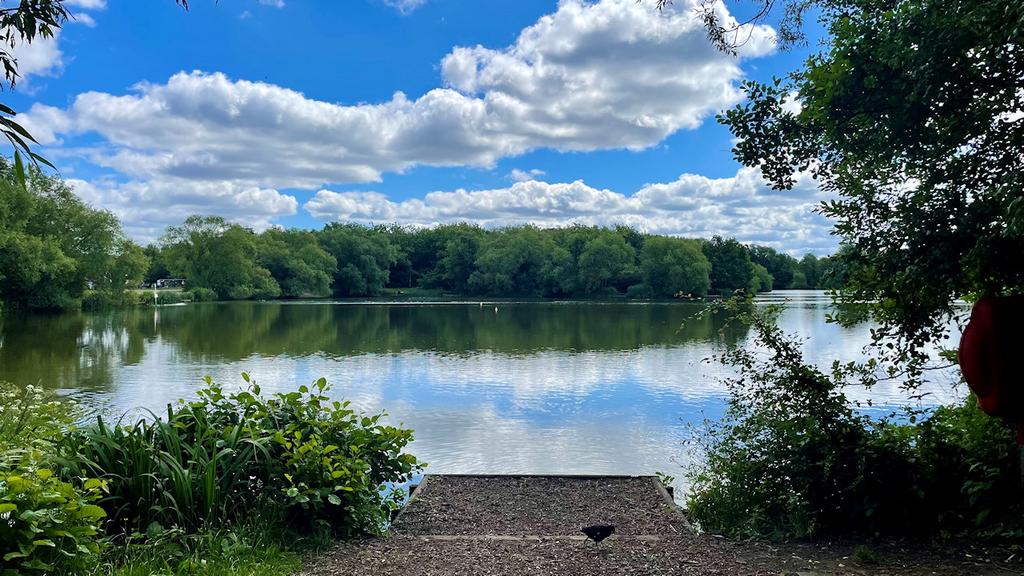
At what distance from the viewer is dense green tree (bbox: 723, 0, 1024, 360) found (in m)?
3.74

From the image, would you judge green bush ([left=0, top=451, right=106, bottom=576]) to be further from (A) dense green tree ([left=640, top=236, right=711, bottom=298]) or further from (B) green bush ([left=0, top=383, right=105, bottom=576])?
(A) dense green tree ([left=640, top=236, right=711, bottom=298])

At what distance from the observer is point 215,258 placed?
73.5 m

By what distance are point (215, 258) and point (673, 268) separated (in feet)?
162

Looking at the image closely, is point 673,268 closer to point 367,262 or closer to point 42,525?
point 367,262

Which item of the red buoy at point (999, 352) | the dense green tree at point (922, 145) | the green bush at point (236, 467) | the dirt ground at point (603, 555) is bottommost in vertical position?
the dirt ground at point (603, 555)

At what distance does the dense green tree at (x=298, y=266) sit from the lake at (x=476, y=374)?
44750mm

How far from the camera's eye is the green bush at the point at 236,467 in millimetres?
4289

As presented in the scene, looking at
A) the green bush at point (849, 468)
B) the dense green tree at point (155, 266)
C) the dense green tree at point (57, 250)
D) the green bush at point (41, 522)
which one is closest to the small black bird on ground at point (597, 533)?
the green bush at point (849, 468)

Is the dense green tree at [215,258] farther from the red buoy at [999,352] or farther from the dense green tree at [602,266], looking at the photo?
the red buoy at [999,352]

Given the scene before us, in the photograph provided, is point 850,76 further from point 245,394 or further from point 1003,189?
point 245,394

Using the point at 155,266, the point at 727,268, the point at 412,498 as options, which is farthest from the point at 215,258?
the point at 412,498

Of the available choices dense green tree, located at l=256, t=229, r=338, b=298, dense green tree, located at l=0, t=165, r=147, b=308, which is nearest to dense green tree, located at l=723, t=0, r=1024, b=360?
dense green tree, located at l=0, t=165, r=147, b=308

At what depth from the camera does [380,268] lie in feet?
309

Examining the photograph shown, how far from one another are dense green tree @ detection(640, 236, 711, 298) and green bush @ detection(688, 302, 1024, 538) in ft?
228
